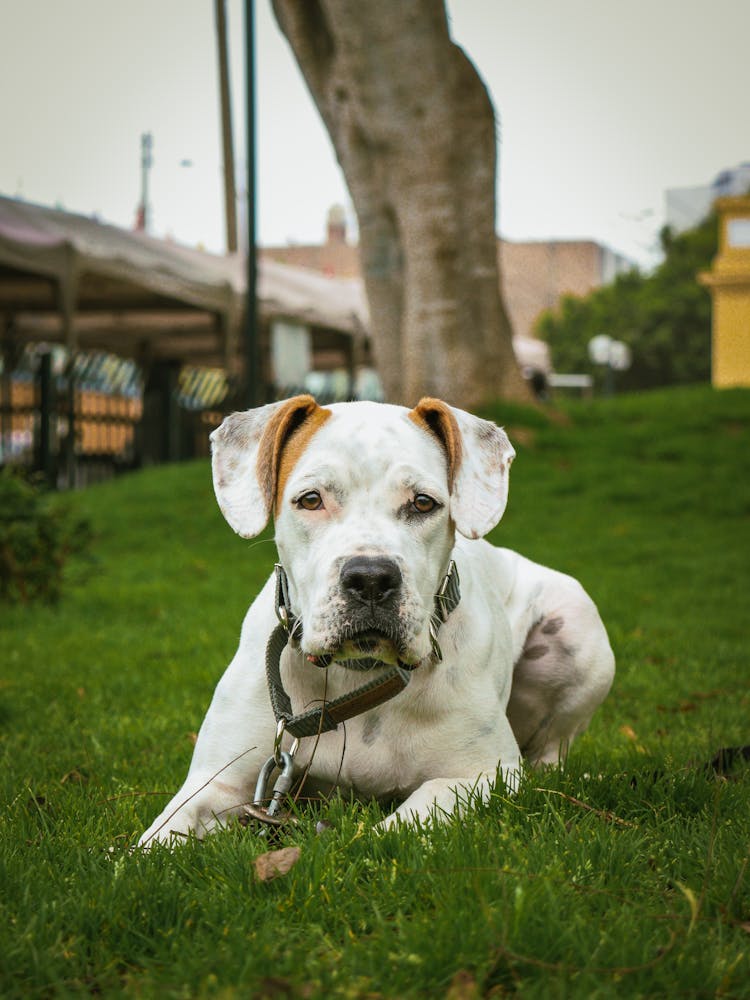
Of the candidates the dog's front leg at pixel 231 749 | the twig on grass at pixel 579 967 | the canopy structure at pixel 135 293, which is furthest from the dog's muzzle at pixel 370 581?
the canopy structure at pixel 135 293

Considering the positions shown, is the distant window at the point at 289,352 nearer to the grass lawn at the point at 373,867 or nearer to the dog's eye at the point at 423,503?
the grass lawn at the point at 373,867

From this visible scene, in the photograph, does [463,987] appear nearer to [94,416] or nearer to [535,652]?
[535,652]

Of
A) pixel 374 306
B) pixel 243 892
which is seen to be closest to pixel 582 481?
Answer: pixel 374 306

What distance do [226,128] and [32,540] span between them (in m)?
17.6

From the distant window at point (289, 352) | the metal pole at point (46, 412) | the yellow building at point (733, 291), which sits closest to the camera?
the metal pole at point (46, 412)

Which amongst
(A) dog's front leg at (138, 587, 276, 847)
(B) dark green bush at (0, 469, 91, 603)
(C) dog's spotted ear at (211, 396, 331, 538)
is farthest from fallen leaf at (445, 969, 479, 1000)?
(B) dark green bush at (0, 469, 91, 603)

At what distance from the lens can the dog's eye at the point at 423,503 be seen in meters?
3.13

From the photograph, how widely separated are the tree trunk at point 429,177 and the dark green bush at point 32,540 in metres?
4.90

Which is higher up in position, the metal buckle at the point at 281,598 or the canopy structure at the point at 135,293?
the canopy structure at the point at 135,293

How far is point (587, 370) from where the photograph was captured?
50938 mm

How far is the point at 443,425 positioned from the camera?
3.41m

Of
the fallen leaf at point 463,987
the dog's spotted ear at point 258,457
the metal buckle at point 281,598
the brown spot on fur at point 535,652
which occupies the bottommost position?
Answer: the fallen leaf at point 463,987

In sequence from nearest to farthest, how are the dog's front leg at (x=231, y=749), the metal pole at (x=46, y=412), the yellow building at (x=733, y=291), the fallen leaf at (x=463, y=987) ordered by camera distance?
the fallen leaf at (x=463, y=987) → the dog's front leg at (x=231, y=749) → the metal pole at (x=46, y=412) → the yellow building at (x=733, y=291)

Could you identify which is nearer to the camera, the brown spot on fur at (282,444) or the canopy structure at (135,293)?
the brown spot on fur at (282,444)
